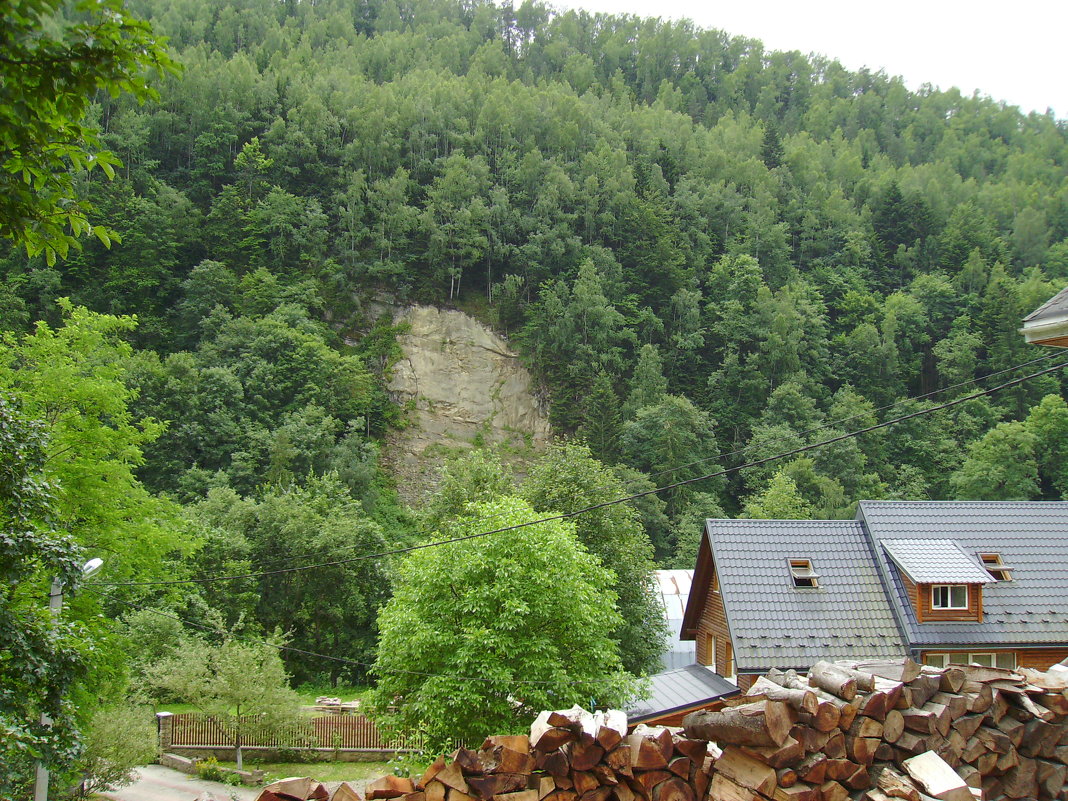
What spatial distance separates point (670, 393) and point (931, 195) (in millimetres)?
46278

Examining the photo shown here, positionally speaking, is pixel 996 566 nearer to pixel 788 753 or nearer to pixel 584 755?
pixel 788 753

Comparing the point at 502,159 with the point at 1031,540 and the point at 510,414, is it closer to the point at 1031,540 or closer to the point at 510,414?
the point at 510,414

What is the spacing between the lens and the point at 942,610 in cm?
1806

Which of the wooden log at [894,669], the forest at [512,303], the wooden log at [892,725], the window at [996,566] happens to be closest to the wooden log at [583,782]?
the wooden log at [892,725]

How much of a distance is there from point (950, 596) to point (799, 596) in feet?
10.7

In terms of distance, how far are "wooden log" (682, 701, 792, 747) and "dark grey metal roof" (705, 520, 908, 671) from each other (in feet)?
34.9

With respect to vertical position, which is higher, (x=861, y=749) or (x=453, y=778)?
(x=453, y=778)

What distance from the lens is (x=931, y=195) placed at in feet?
298

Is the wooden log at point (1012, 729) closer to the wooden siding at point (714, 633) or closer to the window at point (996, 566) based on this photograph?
the wooden siding at point (714, 633)

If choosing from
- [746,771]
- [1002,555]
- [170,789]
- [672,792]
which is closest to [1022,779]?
[746,771]

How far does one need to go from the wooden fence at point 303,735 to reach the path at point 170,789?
1.16m

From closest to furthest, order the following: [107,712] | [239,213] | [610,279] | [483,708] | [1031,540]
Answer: [483,708]
[107,712]
[1031,540]
[239,213]
[610,279]

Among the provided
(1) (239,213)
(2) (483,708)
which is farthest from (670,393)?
(2) (483,708)

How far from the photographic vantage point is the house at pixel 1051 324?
783 centimetres
